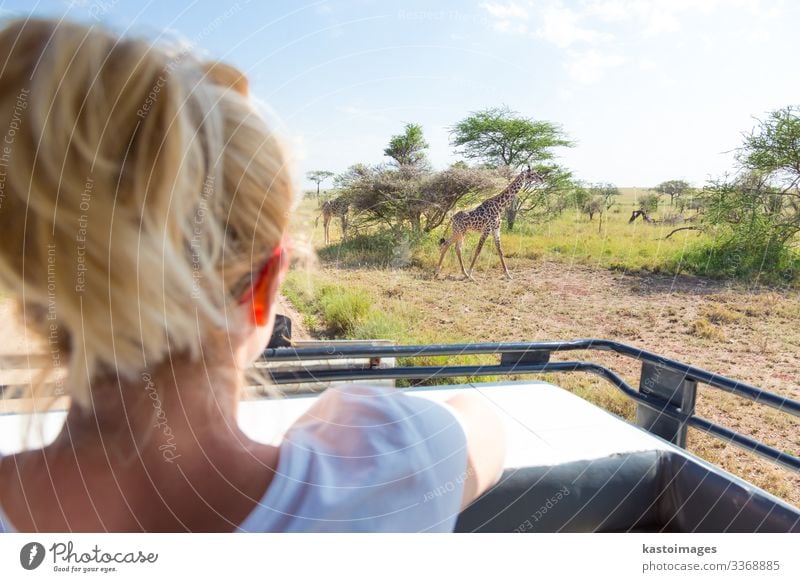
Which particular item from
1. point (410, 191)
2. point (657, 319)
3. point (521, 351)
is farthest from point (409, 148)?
point (657, 319)

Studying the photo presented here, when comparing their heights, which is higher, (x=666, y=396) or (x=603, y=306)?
(x=603, y=306)

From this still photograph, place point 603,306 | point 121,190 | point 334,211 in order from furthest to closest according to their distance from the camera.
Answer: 1. point 603,306
2. point 334,211
3. point 121,190

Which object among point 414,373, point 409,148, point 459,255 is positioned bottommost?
point 414,373

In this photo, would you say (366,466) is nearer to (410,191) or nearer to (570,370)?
(410,191)

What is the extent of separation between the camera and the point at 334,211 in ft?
2.08

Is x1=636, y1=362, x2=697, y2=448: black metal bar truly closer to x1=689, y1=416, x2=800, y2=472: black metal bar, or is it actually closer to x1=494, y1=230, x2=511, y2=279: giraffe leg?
x1=689, y1=416, x2=800, y2=472: black metal bar

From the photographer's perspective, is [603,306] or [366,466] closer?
[366,466]

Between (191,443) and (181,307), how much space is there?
81 mm

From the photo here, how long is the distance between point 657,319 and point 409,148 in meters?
0.49

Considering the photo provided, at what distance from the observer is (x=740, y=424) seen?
795 millimetres

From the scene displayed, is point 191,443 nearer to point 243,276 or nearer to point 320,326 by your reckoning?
point 243,276

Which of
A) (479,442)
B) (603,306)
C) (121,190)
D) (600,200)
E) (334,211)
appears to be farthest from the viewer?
(603,306)
